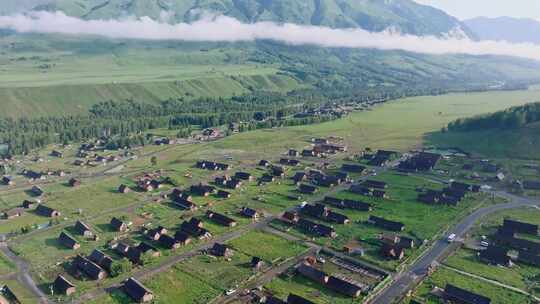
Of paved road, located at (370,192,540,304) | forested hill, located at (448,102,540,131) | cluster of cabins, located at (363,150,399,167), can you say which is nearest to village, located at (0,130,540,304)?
cluster of cabins, located at (363,150,399,167)

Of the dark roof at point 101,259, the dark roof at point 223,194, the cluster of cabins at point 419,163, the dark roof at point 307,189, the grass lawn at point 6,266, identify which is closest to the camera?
the dark roof at point 101,259

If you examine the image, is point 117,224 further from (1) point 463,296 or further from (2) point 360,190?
(1) point 463,296

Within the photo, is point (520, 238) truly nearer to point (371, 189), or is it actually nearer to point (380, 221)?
point (380, 221)

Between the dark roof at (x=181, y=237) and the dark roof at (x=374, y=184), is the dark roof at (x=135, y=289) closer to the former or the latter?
the dark roof at (x=181, y=237)

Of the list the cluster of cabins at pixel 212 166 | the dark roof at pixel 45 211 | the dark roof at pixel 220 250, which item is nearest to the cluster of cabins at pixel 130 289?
the dark roof at pixel 220 250

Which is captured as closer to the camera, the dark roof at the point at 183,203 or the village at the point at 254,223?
the village at the point at 254,223

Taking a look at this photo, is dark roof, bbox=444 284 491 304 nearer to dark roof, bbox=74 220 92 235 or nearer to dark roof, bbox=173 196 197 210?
dark roof, bbox=173 196 197 210

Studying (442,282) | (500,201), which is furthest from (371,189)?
(442,282)
